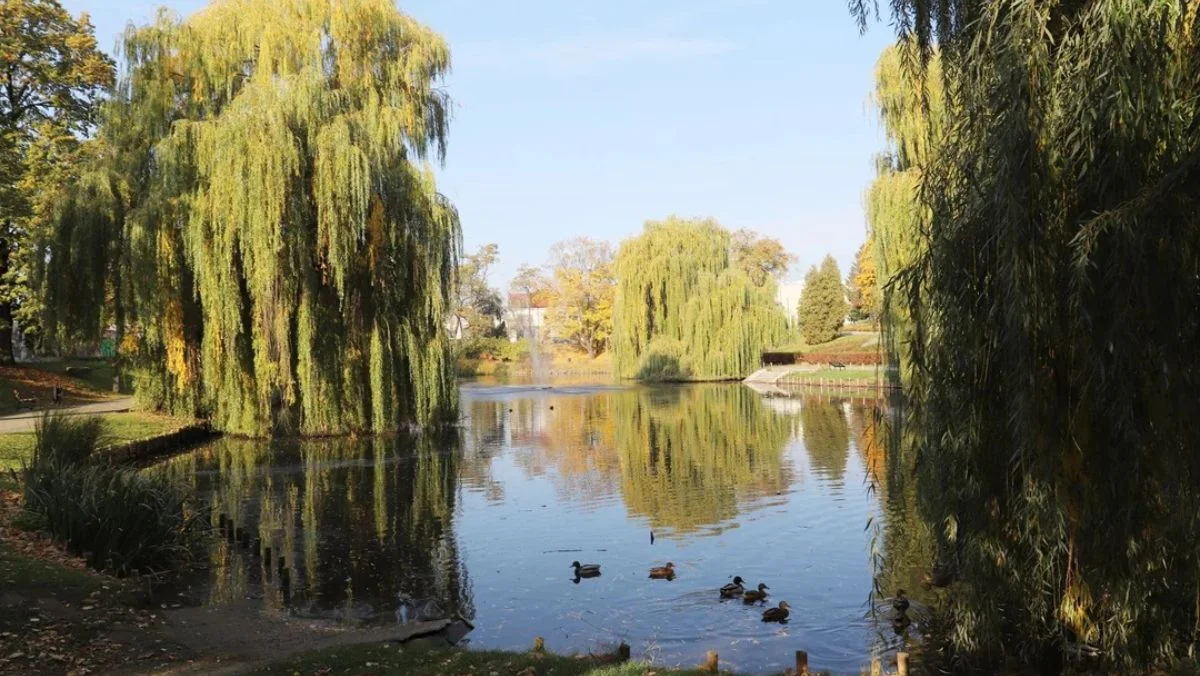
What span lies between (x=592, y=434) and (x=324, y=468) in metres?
9.64

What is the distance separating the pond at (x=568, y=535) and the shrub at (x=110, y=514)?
2.26 feet

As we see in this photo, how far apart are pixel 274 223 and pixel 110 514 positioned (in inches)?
425

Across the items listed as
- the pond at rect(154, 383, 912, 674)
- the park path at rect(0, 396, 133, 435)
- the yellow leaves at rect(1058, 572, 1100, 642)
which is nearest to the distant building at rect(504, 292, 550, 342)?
the park path at rect(0, 396, 133, 435)

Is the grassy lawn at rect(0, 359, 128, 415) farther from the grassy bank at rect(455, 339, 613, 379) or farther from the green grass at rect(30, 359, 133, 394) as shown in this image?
the grassy bank at rect(455, 339, 613, 379)

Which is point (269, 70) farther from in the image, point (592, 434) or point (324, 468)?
point (592, 434)

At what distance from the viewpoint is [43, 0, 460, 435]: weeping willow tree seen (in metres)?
20.7

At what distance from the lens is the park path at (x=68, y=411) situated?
19.0 metres

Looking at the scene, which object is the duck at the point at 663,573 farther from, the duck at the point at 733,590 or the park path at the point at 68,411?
the park path at the point at 68,411

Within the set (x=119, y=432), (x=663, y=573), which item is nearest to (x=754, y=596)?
(x=663, y=573)

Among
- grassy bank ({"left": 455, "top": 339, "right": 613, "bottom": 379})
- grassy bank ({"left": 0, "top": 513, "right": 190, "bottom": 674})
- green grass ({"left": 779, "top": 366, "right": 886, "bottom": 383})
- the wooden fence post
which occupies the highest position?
grassy bank ({"left": 455, "top": 339, "right": 613, "bottom": 379})

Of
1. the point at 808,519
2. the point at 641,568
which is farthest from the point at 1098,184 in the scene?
the point at 808,519

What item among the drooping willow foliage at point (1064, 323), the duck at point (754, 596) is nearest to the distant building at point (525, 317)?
the duck at point (754, 596)

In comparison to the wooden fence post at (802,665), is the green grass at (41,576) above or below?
above

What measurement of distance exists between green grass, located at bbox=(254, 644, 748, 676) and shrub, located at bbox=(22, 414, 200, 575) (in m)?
4.24
